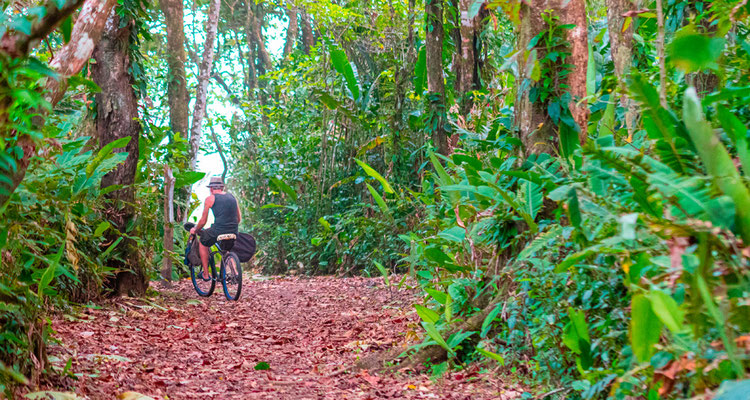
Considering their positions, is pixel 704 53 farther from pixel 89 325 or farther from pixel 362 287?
pixel 362 287

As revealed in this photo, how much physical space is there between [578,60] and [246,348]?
3251mm

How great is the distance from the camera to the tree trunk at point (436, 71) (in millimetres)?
6480

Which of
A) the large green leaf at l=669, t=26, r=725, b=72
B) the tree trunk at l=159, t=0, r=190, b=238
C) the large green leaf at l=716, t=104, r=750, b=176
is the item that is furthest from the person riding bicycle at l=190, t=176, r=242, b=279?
the large green leaf at l=669, t=26, r=725, b=72

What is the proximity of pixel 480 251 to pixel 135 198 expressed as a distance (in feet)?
11.9

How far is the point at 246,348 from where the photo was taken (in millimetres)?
4844

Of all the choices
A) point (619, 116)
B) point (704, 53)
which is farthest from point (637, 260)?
point (619, 116)

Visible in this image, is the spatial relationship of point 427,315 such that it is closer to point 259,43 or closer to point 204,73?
point 204,73

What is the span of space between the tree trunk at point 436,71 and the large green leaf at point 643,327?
17.3ft

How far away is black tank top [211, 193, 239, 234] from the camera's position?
803cm

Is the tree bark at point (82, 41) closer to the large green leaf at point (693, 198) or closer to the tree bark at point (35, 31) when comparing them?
the tree bark at point (35, 31)

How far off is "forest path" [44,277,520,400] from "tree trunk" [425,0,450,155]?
1813mm

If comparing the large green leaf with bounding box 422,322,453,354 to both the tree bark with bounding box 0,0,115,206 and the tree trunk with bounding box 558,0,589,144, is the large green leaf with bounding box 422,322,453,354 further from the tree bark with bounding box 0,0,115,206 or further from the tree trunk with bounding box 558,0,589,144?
the tree bark with bounding box 0,0,115,206

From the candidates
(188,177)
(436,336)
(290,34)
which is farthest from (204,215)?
(290,34)

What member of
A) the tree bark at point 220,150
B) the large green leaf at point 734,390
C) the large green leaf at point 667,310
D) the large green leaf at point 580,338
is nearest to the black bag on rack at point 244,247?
the large green leaf at point 580,338
